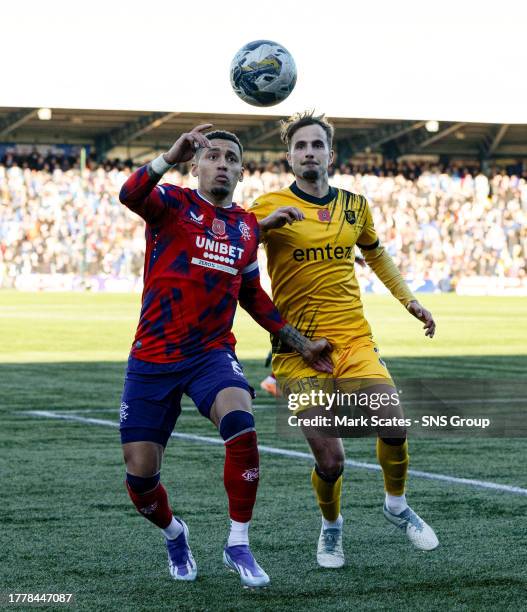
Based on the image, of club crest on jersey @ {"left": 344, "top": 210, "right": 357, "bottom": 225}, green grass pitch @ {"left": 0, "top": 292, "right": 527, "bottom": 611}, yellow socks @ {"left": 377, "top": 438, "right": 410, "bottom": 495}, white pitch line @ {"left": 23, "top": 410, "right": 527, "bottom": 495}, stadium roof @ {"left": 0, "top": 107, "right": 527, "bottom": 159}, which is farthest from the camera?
stadium roof @ {"left": 0, "top": 107, "right": 527, "bottom": 159}

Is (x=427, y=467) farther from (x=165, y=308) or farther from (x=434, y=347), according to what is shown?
(x=434, y=347)

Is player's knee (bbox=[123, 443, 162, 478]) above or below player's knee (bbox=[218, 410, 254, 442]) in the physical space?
below

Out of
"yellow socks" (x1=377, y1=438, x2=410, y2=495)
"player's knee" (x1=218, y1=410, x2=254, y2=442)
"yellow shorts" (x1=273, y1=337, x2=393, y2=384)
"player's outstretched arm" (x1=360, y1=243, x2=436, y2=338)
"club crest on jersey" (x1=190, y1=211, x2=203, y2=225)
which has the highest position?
"club crest on jersey" (x1=190, y1=211, x2=203, y2=225)

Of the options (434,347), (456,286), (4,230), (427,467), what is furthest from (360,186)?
(427,467)

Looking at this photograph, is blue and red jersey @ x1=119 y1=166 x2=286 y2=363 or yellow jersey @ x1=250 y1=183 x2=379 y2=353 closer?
blue and red jersey @ x1=119 y1=166 x2=286 y2=363

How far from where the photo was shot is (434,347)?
68.9 feet

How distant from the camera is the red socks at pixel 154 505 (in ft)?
18.6

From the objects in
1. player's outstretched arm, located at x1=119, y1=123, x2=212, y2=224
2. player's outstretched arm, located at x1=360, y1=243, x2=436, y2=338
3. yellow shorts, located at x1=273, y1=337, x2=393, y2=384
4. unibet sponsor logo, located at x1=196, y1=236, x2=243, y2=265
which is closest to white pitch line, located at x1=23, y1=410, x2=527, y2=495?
player's outstretched arm, located at x1=360, y1=243, x2=436, y2=338

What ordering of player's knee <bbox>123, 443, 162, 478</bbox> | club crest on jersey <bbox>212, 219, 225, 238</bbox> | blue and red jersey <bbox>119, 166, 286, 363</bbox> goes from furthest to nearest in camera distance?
club crest on jersey <bbox>212, 219, 225, 238</bbox> → blue and red jersey <bbox>119, 166, 286, 363</bbox> → player's knee <bbox>123, 443, 162, 478</bbox>

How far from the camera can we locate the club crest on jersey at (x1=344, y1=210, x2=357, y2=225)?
6574 millimetres

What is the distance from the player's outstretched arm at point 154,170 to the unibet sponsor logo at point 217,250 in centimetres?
31

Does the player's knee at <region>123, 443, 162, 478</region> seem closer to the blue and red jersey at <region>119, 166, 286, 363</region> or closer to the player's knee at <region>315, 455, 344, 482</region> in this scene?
the blue and red jersey at <region>119, 166, 286, 363</region>

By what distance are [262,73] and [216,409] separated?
262 centimetres

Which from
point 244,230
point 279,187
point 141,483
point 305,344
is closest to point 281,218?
point 244,230
